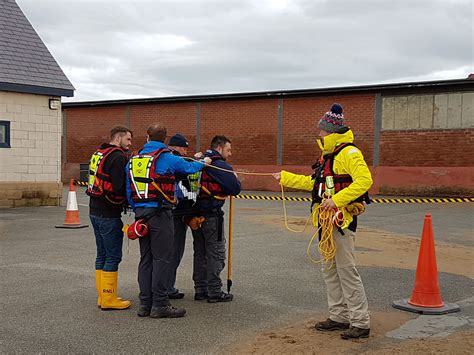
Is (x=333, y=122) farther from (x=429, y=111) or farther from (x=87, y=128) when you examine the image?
(x=87, y=128)

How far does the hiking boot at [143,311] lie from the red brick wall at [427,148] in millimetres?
20685

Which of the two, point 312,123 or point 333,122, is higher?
point 312,123

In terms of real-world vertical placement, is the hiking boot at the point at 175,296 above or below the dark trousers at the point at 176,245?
below

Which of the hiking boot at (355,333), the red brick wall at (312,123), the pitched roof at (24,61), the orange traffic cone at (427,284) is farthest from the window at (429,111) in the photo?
the hiking boot at (355,333)

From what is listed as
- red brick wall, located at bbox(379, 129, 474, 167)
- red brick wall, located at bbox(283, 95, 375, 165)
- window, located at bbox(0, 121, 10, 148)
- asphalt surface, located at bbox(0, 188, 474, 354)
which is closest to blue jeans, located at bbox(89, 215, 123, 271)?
asphalt surface, located at bbox(0, 188, 474, 354)

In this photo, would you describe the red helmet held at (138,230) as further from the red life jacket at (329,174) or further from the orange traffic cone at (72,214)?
the orange traffic cone at (72,214)

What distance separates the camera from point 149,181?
6035 mm

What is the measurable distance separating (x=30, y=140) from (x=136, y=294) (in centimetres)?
1143

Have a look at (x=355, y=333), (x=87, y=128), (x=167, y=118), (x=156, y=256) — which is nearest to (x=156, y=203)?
(x=156, y=256)

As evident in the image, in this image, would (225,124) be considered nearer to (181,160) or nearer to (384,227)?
(384,227)

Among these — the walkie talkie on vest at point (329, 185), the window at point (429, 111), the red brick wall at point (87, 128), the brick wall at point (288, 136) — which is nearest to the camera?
the walkie talkie on vest at point (329, 185)

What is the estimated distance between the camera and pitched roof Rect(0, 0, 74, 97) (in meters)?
16.6

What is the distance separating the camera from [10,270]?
8344mm

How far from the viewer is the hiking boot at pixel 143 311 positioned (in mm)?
6129
